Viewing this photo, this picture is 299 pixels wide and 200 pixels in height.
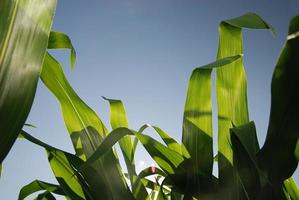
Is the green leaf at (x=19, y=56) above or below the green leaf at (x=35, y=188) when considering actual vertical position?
above

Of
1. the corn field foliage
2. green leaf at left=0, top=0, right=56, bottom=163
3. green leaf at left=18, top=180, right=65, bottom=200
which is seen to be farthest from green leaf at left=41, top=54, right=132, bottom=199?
green leaf at left=0, top=0, right=56, bottom=163

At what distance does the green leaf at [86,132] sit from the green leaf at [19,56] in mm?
246

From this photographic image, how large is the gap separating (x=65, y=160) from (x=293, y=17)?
0.37 metres

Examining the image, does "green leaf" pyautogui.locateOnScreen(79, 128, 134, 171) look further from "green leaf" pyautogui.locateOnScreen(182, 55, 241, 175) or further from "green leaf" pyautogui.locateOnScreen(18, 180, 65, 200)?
"green leaf" pyautogui.locateOnScreen(18, 180, 65, 200)

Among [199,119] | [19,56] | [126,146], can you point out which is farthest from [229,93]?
[19,56]

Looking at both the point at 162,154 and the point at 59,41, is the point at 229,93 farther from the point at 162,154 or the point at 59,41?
the point at 59,41

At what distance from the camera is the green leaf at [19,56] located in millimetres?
193

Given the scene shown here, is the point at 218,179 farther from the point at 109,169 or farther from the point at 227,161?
the point at 109,169

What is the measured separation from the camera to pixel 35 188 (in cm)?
59

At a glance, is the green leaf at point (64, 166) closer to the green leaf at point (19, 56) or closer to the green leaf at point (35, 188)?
the green leaf at point (35, 188)

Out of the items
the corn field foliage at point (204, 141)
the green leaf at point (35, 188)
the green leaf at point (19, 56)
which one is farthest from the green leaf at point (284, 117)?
the green leaf at point (35, 188)

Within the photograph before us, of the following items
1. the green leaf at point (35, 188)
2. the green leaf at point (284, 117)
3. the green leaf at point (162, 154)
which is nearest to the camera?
the green leaf at point (284, 117)

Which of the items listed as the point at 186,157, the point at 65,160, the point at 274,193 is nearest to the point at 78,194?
the point at 65,160

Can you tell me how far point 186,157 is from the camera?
0.45m
